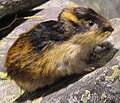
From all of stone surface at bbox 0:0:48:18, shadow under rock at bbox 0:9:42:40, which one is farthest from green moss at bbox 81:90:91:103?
shadow under rock at bbox 0:9:42:40

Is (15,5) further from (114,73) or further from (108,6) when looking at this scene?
(114,73)

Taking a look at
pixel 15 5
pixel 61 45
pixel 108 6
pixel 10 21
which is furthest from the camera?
pixel 108 6

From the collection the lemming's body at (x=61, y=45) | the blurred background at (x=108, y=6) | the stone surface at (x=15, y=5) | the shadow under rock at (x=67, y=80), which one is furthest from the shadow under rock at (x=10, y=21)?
the lemming's body at (x=61, y=45)

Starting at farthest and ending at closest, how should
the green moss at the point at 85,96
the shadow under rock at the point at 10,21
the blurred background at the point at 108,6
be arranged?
1. the blurred background at the point at 108,6
2. the shadow under rock at the point at 10,21
3. the green moss at the point at 85,96

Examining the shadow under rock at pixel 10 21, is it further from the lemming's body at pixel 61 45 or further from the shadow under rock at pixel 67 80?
the lemming's body at pixel 61 45

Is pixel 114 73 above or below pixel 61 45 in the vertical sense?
below


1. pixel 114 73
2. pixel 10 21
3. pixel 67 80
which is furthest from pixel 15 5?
pixel 114 73

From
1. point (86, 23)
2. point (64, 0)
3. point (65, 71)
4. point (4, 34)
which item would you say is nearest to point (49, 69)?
point (65, 71)

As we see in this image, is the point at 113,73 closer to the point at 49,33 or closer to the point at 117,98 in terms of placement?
the point at 117,98

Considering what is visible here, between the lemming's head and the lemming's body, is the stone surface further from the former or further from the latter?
the lemming's head
